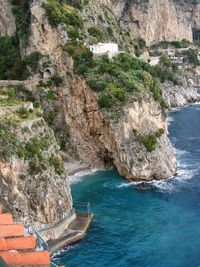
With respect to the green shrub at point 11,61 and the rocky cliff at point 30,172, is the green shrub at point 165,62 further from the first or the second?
the rocky cliff at point 30,172

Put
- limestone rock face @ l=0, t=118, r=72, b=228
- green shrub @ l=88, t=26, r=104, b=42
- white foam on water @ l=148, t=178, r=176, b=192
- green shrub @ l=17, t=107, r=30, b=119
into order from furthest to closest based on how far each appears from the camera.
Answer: green shrub @ l=88, t=26, r=104, b=42 → white foam on water @ l=148, t=178, r=176, b=192 → green shrub @ l=17, t=107, r=30, b=119 → limestone rock face @ l=0, t=118, r=72, b=228

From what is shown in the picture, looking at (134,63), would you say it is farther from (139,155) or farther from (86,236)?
(86,236)

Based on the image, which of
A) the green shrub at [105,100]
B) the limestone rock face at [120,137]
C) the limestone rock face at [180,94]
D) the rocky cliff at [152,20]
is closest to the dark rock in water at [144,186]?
the limestone rock face at [120,137]

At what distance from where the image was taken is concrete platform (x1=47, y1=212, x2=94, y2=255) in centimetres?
4405

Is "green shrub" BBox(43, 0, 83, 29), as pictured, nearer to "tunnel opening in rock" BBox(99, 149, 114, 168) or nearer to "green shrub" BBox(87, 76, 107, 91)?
"green shrub" BBox(87, 76, 107, 91)

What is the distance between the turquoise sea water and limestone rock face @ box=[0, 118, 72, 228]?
3.73 m

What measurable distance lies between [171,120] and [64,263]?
65699 millimetres

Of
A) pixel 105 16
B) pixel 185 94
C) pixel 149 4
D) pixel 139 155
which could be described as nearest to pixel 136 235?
pixel 139 155

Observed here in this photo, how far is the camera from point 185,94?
5153 inches

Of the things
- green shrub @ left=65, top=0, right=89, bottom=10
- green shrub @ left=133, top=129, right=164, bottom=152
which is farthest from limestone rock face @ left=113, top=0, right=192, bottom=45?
green shrub @ left=133, top=129, right=164, bottom=152

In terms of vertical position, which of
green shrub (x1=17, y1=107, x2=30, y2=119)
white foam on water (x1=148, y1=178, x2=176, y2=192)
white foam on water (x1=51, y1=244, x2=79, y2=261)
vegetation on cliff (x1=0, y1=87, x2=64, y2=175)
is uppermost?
green shrub (x1=17, y1=107, x2=30, y2=119)

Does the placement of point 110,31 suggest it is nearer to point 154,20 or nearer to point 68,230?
point 68,230

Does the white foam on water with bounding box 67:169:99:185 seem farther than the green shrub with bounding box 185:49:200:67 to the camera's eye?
No

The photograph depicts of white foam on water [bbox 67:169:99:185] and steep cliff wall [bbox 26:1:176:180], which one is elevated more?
steep cliff wall [bbox 26:1:176:180]
